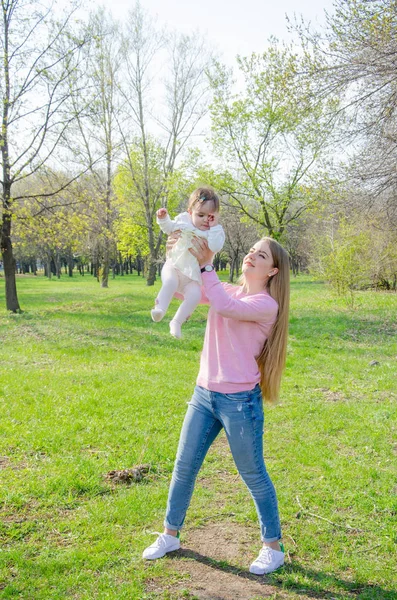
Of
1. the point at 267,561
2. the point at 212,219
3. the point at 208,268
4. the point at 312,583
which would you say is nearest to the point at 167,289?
the point at 208,268

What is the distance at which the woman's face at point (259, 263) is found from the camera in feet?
10.5

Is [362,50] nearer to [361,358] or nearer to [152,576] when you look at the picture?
[361,358]

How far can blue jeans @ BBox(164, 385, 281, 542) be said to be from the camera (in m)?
3.04

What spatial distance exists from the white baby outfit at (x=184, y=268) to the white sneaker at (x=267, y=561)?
1541mm

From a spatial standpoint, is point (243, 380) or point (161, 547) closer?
point (243, 380)

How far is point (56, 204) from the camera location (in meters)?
17.8

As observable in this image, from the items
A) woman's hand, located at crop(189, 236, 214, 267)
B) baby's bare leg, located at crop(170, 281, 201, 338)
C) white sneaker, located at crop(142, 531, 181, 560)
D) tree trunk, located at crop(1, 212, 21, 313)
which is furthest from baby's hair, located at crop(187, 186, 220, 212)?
tree trunk, located at crop(1, 212, 21, 313)

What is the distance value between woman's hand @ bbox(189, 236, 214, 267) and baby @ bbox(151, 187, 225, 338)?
0.08 feet

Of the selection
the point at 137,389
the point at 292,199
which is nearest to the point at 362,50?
the point at 137,389

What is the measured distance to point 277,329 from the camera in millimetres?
3252

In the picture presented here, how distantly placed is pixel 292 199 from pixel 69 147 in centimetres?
977

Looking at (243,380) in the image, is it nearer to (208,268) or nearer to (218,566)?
(208,268)

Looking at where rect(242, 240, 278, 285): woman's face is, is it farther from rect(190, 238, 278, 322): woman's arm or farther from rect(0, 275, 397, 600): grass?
rect(0, 275, 397, 600): grass

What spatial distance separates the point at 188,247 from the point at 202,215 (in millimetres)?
236
